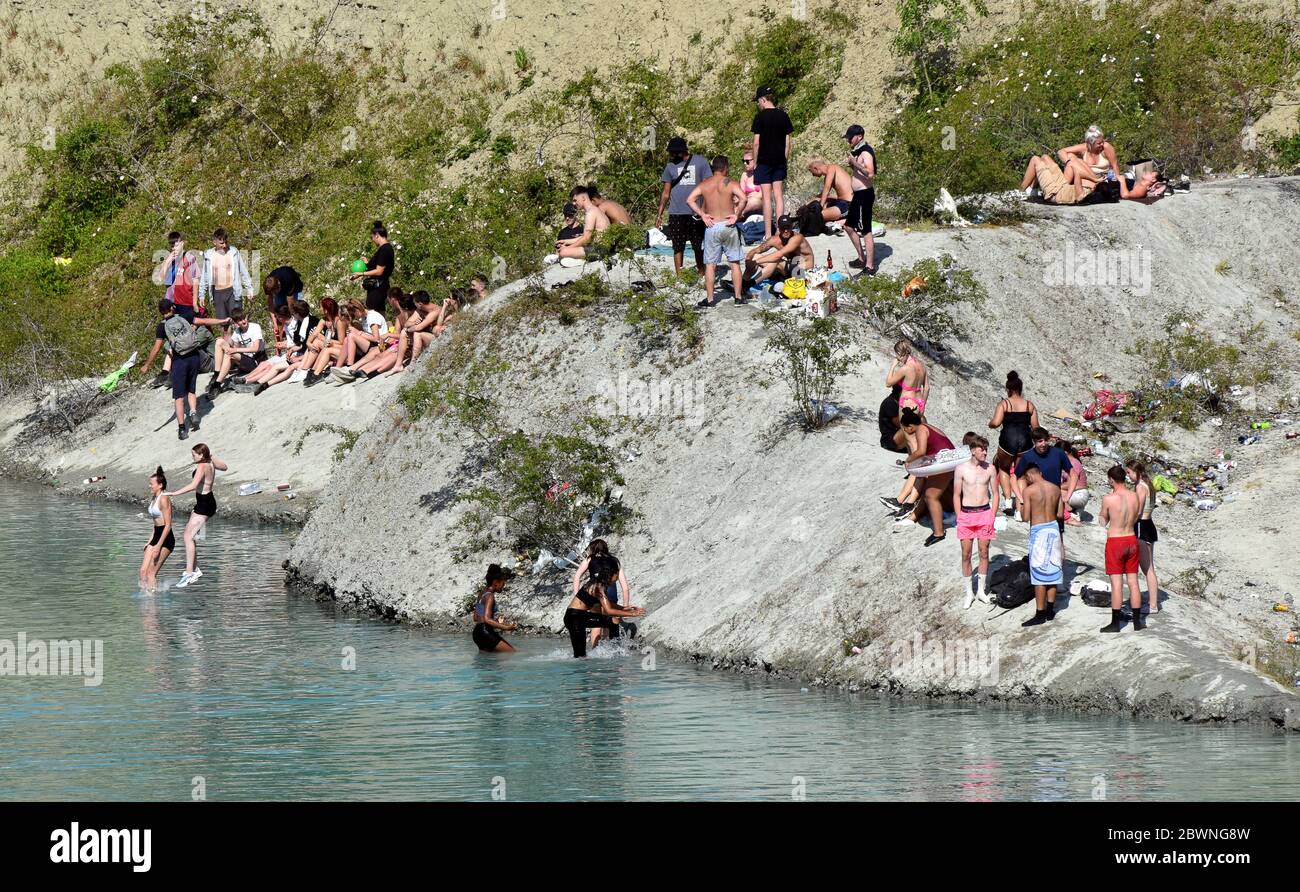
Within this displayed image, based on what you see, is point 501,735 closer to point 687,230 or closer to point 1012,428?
point 1012,428

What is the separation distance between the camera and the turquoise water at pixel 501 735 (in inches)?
517

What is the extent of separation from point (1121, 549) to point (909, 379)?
4.27 meters

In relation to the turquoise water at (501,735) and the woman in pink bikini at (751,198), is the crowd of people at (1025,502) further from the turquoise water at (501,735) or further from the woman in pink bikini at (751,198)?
the woman in pink bikini at (751,198)

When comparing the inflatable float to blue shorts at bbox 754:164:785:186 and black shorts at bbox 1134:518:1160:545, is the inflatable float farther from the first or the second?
blue shorts at bbox 754:164:785:186

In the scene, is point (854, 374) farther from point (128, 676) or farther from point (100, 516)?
point (100, 516)

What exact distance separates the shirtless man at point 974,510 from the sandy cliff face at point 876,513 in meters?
0.23

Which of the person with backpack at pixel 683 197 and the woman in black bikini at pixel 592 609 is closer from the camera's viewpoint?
the woman in black bikini at pixel 592 609

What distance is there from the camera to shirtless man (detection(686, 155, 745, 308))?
20703 millimetres

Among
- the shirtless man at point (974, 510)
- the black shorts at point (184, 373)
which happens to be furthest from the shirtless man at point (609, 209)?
the shirtless man at point (974, 510)

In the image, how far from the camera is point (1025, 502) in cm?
1588

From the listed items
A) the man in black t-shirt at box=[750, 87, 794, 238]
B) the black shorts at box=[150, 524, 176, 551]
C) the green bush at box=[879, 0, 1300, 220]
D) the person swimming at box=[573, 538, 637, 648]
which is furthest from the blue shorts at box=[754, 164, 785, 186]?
the black shorts at box=[150, 524, 176, 551]

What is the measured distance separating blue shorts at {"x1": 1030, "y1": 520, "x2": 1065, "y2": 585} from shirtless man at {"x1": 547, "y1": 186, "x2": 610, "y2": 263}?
975 centimetres

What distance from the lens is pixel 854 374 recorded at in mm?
20188

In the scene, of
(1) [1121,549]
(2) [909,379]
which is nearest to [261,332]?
(2) [909,379]
